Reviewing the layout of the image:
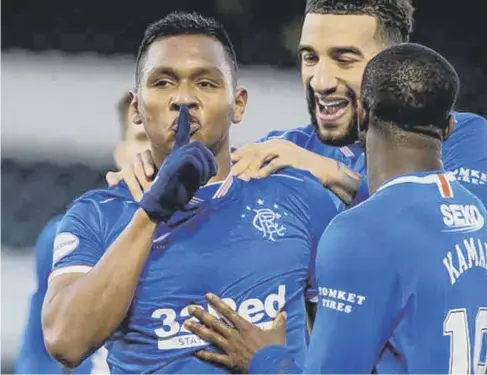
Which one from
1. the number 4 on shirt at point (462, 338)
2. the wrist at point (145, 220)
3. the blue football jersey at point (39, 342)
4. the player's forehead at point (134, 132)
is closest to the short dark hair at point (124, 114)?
the player's forehead at point (134, 132)

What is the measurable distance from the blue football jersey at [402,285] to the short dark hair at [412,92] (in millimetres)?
81

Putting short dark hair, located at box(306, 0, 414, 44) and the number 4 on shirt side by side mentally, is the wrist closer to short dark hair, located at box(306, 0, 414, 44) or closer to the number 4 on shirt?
the number 4 on shirt

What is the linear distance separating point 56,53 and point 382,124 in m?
1.99

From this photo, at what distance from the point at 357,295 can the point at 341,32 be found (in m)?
0.81

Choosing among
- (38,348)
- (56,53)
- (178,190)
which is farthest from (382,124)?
(56,53)

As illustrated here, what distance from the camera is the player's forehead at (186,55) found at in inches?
73.4

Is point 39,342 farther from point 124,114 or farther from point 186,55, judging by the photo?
point 186,55

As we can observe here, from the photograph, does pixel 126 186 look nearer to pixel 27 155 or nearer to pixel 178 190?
pixel 178 190

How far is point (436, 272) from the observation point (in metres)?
1.54

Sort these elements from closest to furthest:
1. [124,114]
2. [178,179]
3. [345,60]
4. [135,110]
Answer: [178,179], [135,110], [345,60], [124,114]

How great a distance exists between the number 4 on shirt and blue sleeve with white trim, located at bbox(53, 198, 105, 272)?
1.97 ft

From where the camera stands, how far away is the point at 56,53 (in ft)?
11.2

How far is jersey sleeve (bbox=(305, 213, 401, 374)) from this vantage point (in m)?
1.51

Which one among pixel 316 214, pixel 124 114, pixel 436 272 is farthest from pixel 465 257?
pixel 124 114
